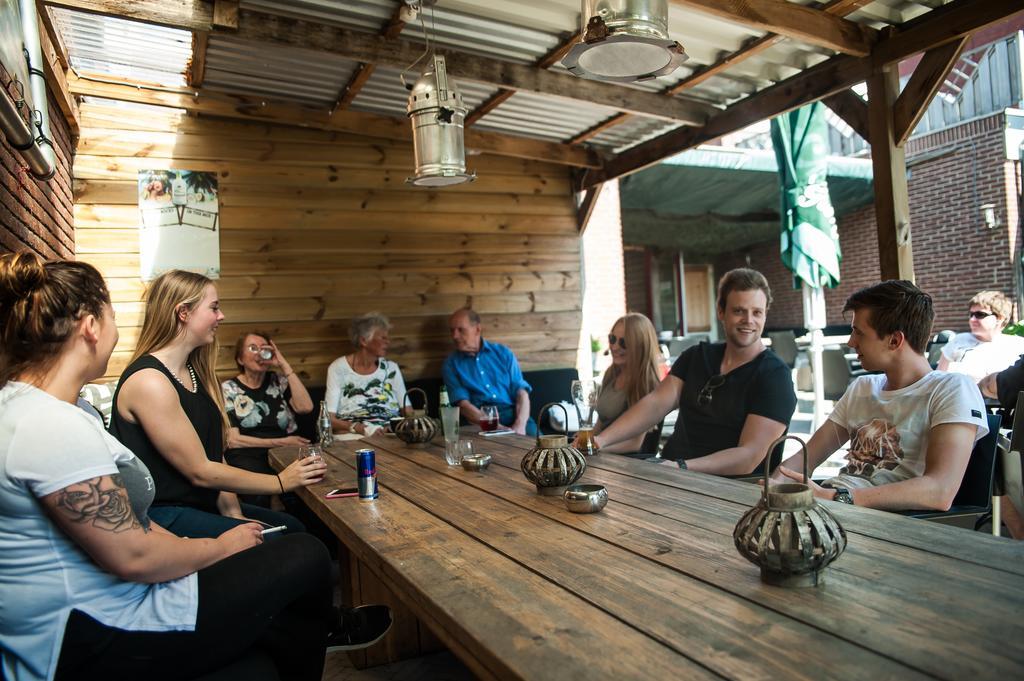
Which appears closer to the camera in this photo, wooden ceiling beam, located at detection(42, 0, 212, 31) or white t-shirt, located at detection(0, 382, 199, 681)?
white t-shirt, located at detection(0, 382, 199, 681)

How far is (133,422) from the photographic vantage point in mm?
2166

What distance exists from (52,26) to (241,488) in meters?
2.75

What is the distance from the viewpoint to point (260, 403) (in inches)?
162

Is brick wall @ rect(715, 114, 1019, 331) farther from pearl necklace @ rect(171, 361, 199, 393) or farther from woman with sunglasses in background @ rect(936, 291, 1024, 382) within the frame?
pearl necklace @ rect(171, 361, 199, 393)

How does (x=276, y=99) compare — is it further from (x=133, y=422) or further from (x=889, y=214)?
(x=889, y=214)

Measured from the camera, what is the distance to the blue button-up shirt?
488cm

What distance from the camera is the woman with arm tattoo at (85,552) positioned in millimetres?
1278

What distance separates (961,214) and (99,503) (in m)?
12.5

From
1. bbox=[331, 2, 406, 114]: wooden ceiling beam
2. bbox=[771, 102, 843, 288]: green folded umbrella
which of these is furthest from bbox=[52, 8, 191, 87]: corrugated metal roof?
bbox=[771, 102, 843, 288]: green folded umbrella

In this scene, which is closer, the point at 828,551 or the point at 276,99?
the point at 828,551

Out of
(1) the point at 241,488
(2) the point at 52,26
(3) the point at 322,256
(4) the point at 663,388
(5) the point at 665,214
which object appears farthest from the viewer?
(5) the point at 665,214

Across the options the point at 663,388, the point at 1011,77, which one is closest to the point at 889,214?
the point at 663,388

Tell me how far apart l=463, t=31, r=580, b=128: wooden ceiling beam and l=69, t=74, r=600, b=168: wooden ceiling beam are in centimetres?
28

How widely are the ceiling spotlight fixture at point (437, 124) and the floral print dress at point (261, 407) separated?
5.81ft
